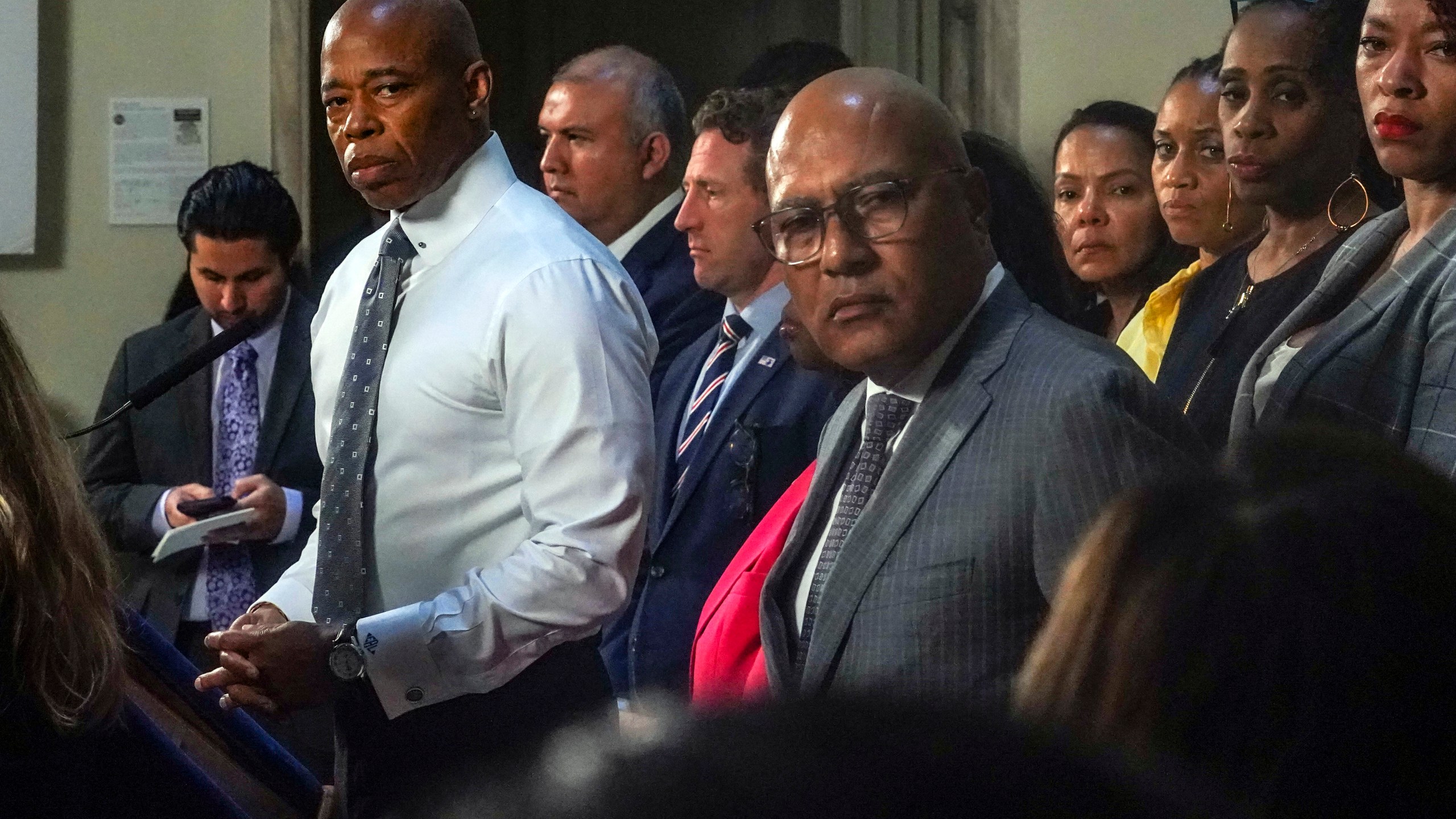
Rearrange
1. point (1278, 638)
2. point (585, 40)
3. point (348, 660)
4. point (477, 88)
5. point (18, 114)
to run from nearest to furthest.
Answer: point (1278, 638) < point (348, 660) < point (477, 88) < point (18, 114) < point (585, 40)

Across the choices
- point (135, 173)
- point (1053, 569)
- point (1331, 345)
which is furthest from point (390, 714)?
point (135, 173)

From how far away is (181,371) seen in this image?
236cm

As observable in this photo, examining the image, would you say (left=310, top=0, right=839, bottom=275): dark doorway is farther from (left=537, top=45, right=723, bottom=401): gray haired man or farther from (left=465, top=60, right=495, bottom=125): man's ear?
(left=465, top=60, right=495, bottom=125): man's ear

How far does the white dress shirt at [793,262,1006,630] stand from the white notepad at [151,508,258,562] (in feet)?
4.52

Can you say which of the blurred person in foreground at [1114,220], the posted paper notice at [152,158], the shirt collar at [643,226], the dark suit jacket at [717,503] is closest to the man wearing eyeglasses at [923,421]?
the dark suit jacket at [717,503]

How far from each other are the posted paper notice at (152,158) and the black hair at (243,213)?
54 cm

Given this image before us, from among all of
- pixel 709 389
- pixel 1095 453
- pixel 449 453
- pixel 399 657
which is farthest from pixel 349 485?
pixel 1095 453

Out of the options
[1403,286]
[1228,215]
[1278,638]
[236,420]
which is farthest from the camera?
[236,420]

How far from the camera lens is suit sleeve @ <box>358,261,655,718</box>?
1.72 m

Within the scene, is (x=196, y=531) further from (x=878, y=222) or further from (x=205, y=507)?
(x=878, y=222)

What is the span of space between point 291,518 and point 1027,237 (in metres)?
1.56

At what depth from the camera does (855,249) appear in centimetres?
159

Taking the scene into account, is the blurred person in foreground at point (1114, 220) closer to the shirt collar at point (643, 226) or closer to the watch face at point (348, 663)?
the shirt collar at point (643, 226)

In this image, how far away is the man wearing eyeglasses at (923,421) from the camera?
1.41m
